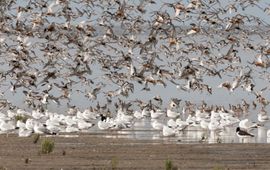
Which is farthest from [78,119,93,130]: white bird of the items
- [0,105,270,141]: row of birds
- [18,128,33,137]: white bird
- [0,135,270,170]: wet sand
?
[0,135,270,170]: wet sand

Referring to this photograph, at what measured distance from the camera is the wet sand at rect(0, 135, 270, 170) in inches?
996

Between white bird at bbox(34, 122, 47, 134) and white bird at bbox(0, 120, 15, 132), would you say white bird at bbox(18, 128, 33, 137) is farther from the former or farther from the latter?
white bird at bbox(0, 120, 15, 132)

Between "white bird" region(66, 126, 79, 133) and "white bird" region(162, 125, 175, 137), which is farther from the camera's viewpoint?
"white bird" region(66, 126, 79, 133)

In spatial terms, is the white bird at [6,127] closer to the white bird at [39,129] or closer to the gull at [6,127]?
the gull at [6,127]

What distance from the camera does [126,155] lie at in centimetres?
2806

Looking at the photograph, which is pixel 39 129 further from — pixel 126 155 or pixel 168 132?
pixel 126 155

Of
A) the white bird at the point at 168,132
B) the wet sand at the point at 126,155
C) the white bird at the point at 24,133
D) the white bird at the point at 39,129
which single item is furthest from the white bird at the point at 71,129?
the wet sand at the point at 126,155

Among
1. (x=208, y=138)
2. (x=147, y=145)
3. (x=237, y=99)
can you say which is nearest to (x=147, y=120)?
(x=208, y=138)

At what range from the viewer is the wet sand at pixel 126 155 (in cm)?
2530

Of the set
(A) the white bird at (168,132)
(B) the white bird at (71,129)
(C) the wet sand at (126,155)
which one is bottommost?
(B) the white bird at (71,129)

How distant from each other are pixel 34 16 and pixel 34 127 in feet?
39.0

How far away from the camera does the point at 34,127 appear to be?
36188mm

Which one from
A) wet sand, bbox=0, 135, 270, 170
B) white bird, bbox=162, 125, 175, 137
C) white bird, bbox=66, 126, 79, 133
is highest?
wet sand, bbox=0, 135, 270, 170

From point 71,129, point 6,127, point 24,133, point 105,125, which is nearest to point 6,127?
point 6,127
